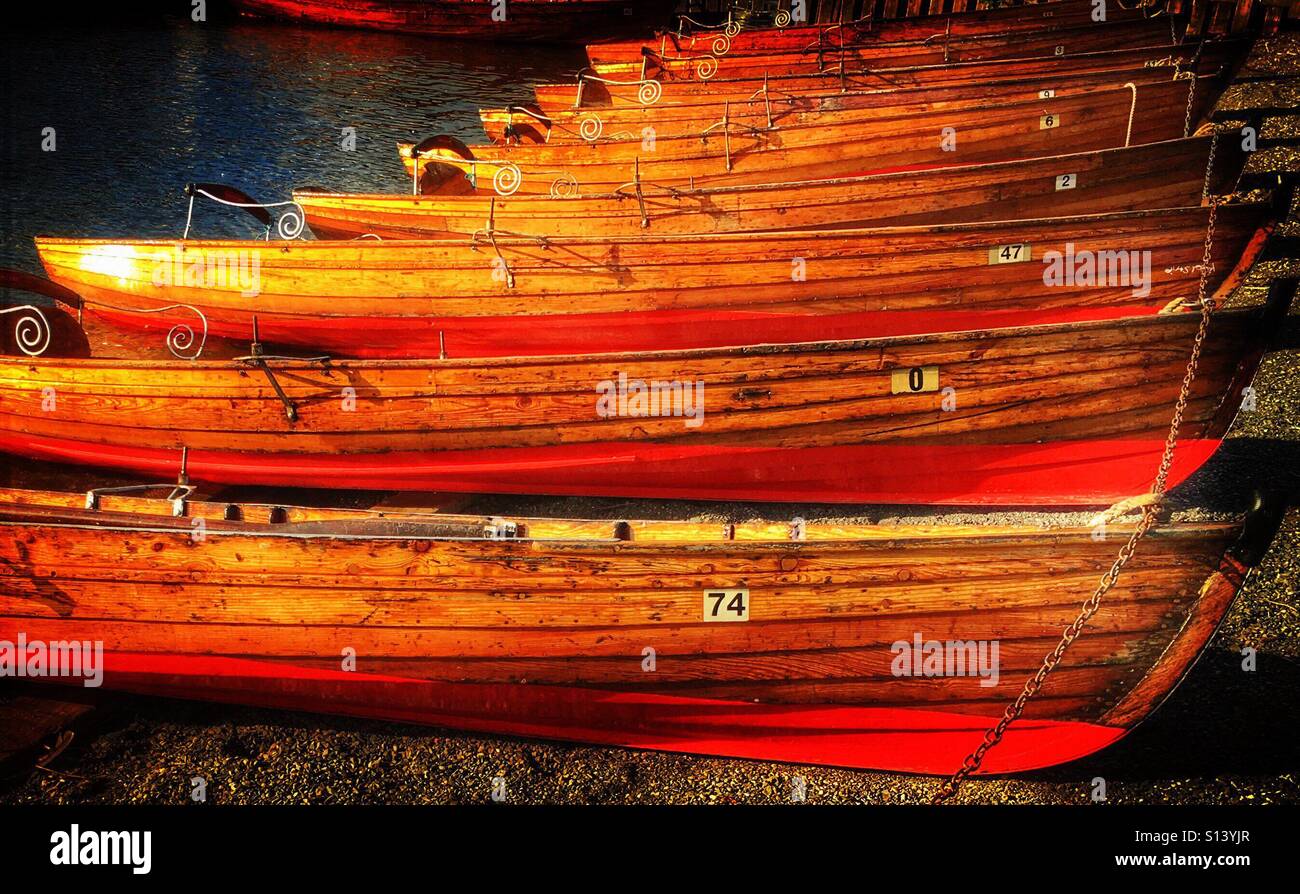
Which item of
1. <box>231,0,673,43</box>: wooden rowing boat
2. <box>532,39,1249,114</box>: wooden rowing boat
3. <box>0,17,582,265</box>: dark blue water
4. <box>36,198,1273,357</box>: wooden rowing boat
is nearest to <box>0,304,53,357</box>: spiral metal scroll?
<box>36,198,1273,357</box>: wooden rowing boat

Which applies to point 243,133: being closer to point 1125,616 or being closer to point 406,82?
point 406,82

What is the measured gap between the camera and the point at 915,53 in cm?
1850

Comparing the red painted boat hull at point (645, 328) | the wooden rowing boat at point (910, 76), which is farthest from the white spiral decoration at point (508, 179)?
the wooden rowing boat at point (910, 76)

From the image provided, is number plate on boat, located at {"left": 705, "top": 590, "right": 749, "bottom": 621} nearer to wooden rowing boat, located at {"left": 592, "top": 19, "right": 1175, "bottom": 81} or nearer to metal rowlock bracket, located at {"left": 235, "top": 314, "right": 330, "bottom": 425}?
metal rowlock bracket, located at {"left": 235, "top": 314, "right": 330, "bottom": 425}

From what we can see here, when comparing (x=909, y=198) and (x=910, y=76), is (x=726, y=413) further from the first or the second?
(x=910, y=76)

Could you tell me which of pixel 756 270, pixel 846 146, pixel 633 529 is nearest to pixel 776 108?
pixel 846 146

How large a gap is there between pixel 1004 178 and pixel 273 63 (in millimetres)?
21518

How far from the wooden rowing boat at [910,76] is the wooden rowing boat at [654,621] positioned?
1168 centimetres

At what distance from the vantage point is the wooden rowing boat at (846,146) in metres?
12.8

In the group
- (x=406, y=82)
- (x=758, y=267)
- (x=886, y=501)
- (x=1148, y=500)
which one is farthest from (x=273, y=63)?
(x=1148, y=500)

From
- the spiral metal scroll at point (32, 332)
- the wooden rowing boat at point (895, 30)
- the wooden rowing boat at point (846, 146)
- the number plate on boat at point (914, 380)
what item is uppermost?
the wooden rowing boat at point (895, 30)

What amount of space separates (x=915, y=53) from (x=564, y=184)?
31.6ft

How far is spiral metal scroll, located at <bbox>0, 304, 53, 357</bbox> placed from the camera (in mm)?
8867

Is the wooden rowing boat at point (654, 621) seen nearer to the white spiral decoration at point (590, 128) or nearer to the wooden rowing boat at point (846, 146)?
the wooden rowing boat at point (846, 146)
